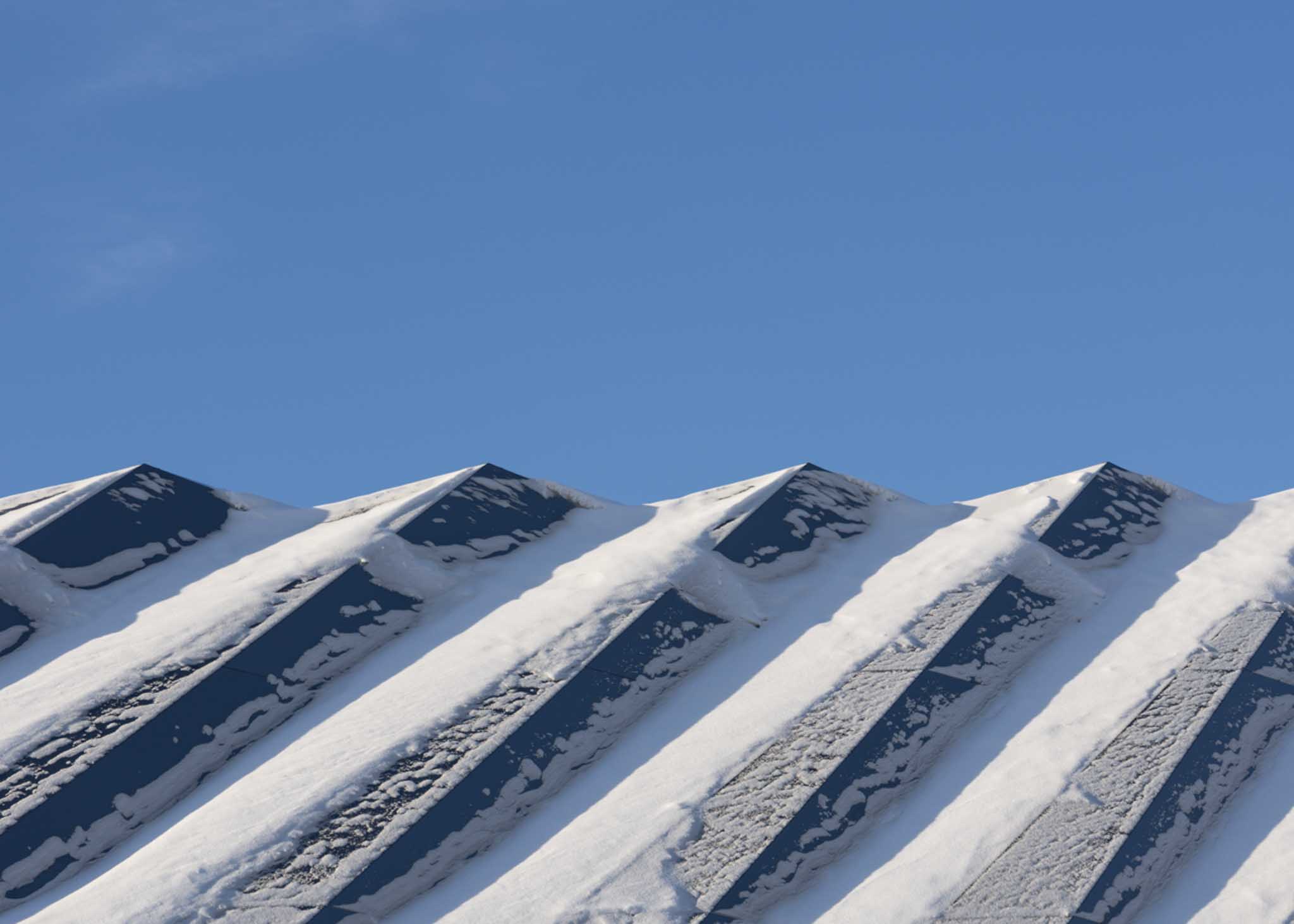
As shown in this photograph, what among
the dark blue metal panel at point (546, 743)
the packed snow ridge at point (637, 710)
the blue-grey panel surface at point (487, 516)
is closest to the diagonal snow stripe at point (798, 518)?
the packed snow ridge at point (637, 710)

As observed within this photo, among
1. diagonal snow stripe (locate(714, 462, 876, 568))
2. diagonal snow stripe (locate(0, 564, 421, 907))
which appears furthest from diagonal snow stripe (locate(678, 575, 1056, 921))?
diagonal snow stripe (locate(0, 564, 421, 907))

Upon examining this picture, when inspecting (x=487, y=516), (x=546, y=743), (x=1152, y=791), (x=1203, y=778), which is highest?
(x=487, y=516)

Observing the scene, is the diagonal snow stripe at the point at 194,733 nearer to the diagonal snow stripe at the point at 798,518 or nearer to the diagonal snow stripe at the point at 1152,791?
the diagonal snow stripe at the point at 798,518

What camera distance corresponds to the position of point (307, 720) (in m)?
11.4

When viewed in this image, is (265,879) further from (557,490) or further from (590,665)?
(557,490)

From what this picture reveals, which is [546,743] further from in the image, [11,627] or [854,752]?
[11,627]

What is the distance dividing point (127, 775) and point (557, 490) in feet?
22.0

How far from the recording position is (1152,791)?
35.5 ft

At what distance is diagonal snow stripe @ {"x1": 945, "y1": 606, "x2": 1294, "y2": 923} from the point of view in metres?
9.85

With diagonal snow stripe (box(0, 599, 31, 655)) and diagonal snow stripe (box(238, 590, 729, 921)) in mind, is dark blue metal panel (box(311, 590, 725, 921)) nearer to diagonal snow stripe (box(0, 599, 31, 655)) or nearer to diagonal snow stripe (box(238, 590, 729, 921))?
diagonal snow stripe (box(238, 590, 729, 921))

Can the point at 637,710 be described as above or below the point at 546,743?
above

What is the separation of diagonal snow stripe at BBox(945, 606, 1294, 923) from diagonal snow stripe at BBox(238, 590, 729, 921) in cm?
327

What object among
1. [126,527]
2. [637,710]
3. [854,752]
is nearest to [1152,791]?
[854,752]

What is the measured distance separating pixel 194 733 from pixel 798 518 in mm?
6779
